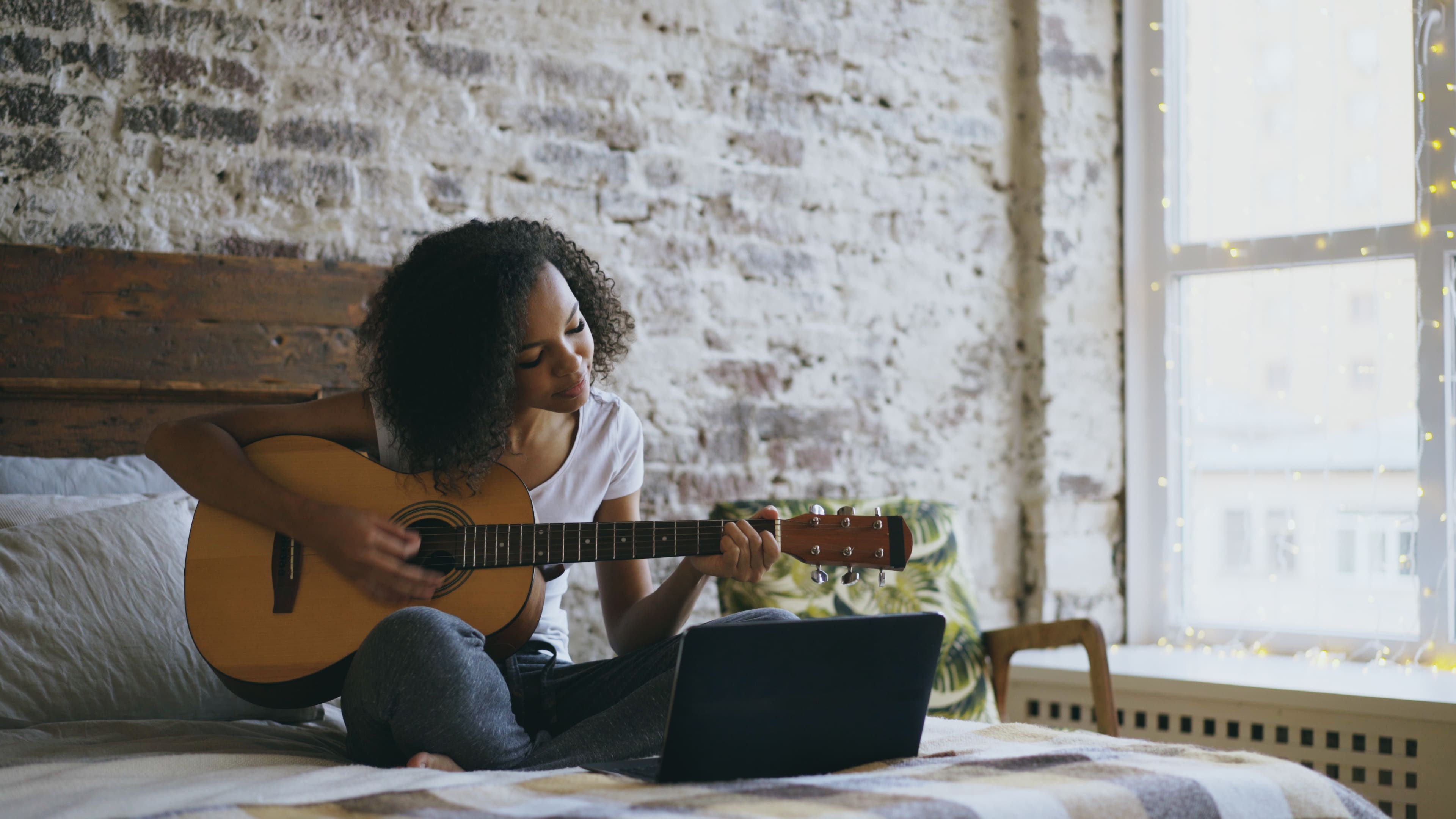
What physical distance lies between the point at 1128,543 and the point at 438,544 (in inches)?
93.1

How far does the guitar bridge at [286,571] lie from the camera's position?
5.48ft

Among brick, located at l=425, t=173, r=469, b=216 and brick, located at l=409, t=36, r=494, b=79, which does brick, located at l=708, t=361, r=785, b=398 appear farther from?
brick, located at l=409, t=36, r=494, b=79

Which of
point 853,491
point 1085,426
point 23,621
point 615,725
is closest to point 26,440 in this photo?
point 23,621

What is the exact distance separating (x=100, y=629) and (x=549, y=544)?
2.33 ft

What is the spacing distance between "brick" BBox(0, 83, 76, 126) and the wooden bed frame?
0.27 m

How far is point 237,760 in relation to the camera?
143 cm

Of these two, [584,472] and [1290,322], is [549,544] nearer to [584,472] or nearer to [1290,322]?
[584,472]

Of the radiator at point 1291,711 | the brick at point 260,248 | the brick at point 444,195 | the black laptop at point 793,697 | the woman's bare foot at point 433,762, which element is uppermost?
the brick at point 444,195

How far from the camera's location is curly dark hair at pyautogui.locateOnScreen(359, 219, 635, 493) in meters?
1.79

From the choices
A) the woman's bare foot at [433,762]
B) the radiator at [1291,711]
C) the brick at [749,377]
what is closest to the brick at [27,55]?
the brick at [749,377]

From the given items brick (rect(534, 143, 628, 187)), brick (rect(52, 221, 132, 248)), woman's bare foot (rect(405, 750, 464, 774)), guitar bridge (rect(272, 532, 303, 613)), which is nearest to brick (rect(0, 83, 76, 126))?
brick (rect(52, 221, 132, 248))

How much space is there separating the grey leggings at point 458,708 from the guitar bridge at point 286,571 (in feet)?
0.92

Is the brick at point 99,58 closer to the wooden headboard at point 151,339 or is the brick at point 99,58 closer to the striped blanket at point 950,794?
the wooden headboard at point 151,339

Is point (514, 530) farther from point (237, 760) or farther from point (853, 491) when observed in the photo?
point (853, 491)
